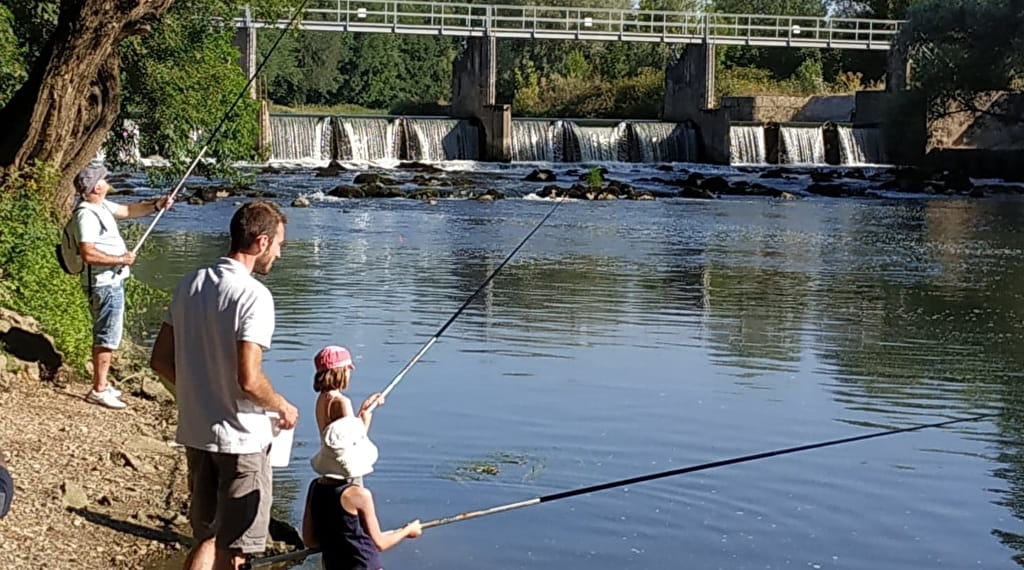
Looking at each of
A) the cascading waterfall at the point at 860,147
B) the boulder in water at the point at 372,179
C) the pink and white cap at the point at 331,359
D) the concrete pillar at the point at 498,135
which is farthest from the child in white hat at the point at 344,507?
the cascading waterfall at the point at 860,147

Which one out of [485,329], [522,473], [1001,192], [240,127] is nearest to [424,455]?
[522,473]

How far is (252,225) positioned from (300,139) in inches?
1605

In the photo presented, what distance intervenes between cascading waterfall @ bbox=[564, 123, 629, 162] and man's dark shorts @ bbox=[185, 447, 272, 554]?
1678 inches

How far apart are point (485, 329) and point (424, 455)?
5263 millimetres

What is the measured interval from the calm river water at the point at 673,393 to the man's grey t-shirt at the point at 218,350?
177 centimetres

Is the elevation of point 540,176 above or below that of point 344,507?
below

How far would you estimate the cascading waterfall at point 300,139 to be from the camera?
4531 centimetres

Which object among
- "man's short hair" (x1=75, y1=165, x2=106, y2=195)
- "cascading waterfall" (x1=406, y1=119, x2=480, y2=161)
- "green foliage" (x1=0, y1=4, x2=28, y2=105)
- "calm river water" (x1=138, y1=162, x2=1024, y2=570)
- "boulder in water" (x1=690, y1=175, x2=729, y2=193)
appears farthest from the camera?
"cascading waterfall" (x1=406, y1=119, x2=480, y2=161)

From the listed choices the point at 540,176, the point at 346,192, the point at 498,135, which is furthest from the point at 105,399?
the point at 498,135

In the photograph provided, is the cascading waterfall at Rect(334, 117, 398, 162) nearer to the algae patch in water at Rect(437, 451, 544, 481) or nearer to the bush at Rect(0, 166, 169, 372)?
the bush at Rect(0, 166, 169, 372)

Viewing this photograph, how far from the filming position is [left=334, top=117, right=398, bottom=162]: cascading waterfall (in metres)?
45.8

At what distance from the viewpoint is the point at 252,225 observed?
5.29m

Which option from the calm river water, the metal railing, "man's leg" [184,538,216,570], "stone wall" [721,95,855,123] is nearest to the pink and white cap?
"man's leg" [184,538,216,570]

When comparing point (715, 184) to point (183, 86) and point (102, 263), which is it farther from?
point (102, 263)
